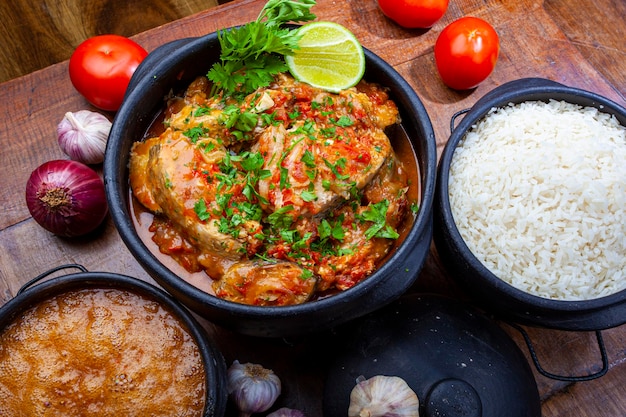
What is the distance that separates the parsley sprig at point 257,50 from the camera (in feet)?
7.30

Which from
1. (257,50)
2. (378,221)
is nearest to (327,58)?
(257,50)

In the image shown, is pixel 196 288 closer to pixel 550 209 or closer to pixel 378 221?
pixel 378 221

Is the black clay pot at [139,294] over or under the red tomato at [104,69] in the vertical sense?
under

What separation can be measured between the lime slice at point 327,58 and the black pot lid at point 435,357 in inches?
37.0

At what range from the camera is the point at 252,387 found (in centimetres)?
255

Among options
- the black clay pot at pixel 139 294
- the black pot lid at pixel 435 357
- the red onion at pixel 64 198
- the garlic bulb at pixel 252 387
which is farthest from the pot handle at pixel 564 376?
the red onion at pixel 64 198

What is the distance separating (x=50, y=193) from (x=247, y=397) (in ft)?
3.70

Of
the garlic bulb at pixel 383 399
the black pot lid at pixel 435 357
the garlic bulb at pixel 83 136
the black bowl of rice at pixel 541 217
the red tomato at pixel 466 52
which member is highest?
the red tomato at pixel 466 52

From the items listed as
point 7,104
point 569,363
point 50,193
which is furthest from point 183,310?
point 569,363

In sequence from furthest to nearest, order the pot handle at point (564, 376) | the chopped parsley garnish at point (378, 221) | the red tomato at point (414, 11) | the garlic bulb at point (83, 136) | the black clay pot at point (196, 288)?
the red tomato at point (414, 11), the garlic bulb at point (83, 136), the pot handle at point (564, 376), the chopped parsley garnish at point (378, 221), the black clay pot at point (196, 288)

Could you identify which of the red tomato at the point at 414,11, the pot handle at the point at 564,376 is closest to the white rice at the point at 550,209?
the pot handle at the point at 564,376

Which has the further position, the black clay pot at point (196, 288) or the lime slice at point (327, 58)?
the lime slice at point (327, 58)

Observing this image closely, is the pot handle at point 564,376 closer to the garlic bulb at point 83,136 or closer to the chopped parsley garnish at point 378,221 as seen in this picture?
the chopped parsley garnish at point 378,221

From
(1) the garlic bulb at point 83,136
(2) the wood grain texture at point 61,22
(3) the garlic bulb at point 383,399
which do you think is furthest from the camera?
(2) the wood grain texture at point 61,22
